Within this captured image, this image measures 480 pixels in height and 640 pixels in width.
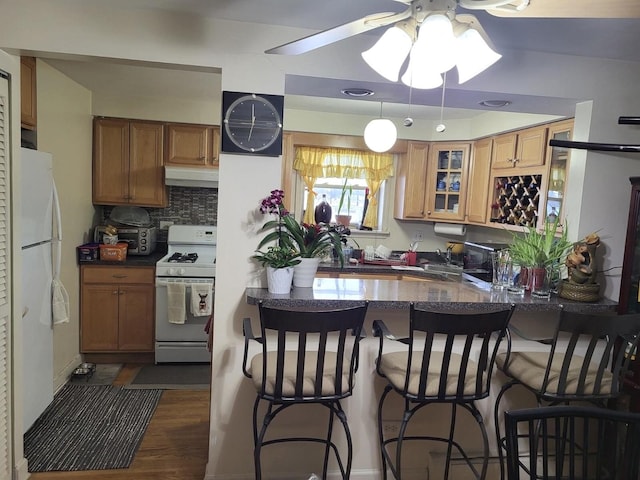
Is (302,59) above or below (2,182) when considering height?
above

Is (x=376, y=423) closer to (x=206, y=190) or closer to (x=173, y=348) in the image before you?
(x=173, y=348)

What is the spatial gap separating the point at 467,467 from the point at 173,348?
2460 mm

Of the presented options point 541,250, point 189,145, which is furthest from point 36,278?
point 541,250

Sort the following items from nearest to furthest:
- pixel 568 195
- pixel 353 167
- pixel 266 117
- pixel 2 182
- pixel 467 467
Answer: pixel 2 182
pixel 266 117
pixel 467 467
pixel 568 195
pixel 353 167

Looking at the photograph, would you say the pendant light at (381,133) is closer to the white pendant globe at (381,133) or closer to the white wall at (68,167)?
the white pendant globe at (381,133)

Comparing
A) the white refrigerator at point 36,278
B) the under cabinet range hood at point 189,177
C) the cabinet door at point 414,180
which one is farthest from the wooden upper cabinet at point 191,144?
the cabinet door at point 414,180

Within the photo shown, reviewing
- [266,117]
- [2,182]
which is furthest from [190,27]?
[2,182]

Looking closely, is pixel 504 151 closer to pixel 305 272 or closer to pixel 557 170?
pixel 557 170

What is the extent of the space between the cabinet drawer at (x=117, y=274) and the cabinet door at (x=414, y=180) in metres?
2.54

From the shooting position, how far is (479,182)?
13.0 ft

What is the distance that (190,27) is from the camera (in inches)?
76.5

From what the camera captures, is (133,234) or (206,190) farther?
(206,190)

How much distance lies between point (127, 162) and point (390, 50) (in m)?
3.16

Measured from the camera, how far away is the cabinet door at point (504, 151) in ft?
11.5
